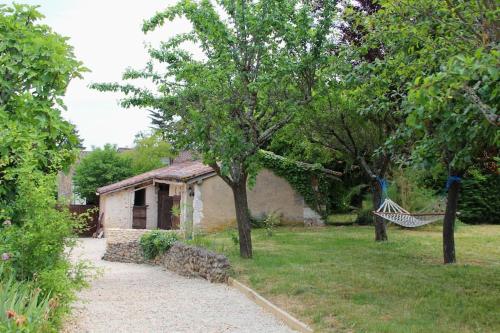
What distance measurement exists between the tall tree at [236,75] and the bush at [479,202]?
14265mm

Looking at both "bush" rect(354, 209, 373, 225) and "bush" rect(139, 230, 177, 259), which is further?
"bush" rect(354, 209, 373, 225)

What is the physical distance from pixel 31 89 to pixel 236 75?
7.10 metres

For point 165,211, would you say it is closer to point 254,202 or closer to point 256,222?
point 254,202

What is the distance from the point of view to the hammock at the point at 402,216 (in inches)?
575

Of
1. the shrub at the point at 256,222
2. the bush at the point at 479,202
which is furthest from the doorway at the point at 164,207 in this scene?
the bush at the point at 479,202

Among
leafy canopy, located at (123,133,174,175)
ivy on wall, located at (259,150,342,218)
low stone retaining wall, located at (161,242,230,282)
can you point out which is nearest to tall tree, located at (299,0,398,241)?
low stone retaining wall, located at (161,242,230,282)

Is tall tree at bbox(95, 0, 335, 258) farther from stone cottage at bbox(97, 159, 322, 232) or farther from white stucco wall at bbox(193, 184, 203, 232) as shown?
white stucco wall at bbox(193, 184, 203, 232)

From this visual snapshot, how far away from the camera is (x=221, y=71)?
1196cm

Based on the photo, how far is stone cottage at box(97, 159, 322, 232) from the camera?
2306 centimetres

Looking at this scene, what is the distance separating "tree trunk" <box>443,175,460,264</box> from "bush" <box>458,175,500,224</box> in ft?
42.7

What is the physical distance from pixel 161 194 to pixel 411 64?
75.0 ft

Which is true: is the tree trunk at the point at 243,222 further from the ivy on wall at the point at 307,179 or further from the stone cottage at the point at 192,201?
the ivy on wall at the point at 307,179

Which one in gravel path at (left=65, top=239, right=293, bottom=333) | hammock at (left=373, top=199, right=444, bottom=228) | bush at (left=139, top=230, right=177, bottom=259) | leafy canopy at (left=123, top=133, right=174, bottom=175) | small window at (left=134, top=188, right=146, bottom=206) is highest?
leafy canopy at (left=123, top=133, right=174, bottom=175)

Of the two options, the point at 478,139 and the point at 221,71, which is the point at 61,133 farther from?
the point at 221,71
